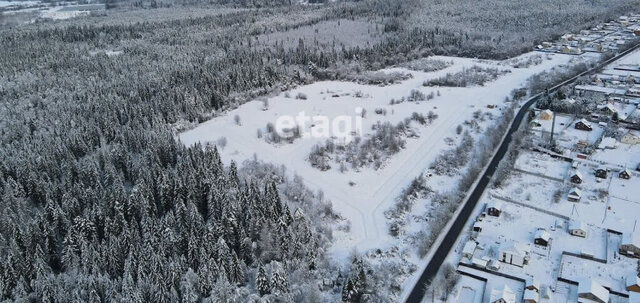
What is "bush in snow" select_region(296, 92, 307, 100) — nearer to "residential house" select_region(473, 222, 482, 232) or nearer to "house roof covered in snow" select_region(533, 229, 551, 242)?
"residential house" select_region(473, 222, 482, 232)

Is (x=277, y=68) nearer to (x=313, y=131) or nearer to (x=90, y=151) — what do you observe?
(x=313, y=131)

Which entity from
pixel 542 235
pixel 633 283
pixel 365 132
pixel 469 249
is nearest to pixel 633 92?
pixel 365 132

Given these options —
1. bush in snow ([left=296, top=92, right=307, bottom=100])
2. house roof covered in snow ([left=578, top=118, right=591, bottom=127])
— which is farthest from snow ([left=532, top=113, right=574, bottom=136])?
bush in snow ([left=296, top=92, right=307, bottom=100])

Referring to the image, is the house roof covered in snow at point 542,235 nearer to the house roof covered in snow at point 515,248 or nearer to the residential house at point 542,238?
the residential house at point 542,238

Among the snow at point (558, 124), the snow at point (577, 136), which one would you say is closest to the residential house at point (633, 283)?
the snow at point (577, 136)

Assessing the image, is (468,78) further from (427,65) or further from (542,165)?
(542,165)

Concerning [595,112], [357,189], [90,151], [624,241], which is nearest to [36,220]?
[90,151]
